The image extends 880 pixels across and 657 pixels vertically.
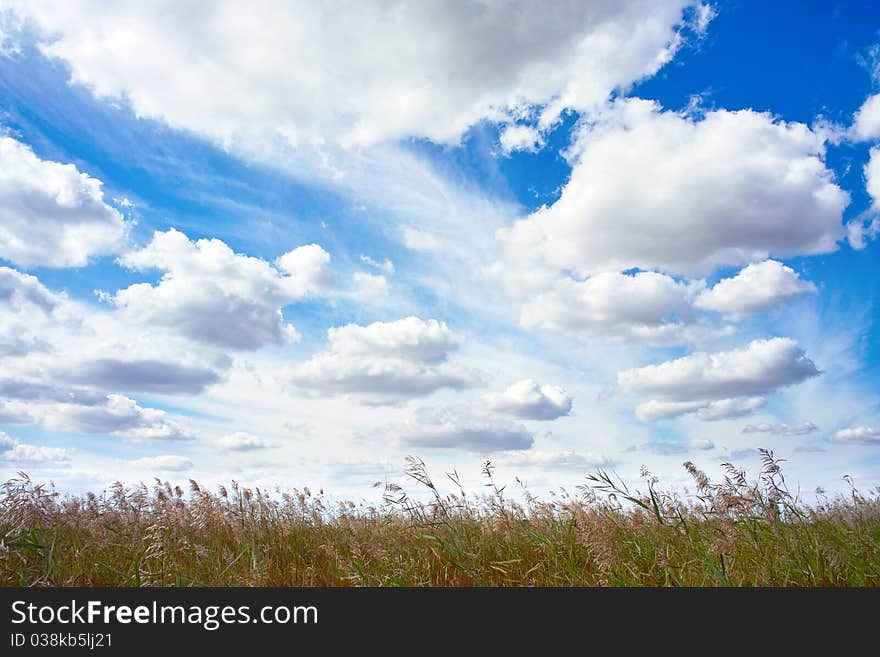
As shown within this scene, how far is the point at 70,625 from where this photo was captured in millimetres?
4980

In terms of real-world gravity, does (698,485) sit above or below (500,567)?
above

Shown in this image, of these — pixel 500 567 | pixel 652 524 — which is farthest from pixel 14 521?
pixel 652 524

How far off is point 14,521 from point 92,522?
204cm

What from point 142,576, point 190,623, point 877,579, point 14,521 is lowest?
point 877,579

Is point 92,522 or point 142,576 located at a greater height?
point 92,522

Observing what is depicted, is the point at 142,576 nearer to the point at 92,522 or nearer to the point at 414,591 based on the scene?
the point at 92,522

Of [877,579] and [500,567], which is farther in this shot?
[500,567]

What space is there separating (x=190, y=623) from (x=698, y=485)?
5.13 m

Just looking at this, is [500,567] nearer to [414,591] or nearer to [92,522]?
[414,591]

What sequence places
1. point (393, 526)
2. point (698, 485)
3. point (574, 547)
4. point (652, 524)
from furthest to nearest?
point (393, 526) < point (652, 524) < point (574, 547) < point (698, 485)

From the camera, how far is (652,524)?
7.15 m

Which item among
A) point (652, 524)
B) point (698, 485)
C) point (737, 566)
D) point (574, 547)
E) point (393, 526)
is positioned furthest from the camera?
point (393, 526)


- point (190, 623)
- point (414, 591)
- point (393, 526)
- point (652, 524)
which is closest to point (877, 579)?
point (652, 524)

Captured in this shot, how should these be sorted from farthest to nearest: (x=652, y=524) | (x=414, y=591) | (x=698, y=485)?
(x=652, y=524) < (x=698, y=485) < (x=414, y=591)
